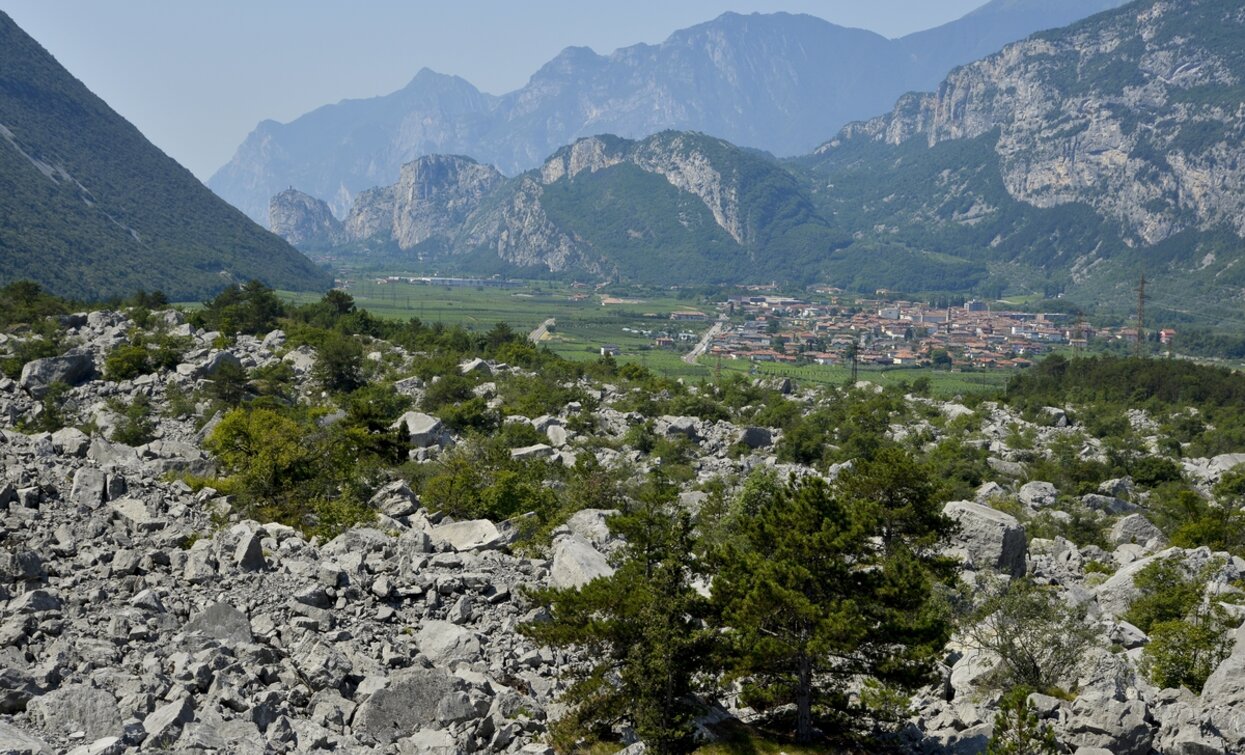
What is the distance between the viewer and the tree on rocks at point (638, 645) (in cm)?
1814

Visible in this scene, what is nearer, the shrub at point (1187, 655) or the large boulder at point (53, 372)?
the shrub at point (1187, 655)

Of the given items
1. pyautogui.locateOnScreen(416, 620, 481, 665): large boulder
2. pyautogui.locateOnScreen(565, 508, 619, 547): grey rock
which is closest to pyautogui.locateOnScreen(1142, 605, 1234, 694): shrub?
pyautogui.locateOnScreen(565, 508, 619, 547): grey rock

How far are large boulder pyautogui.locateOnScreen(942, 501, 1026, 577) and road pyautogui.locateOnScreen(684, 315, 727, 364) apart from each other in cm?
9683

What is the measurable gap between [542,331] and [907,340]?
61329 millimetres

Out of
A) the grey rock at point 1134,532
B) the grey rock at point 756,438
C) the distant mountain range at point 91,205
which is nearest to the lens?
the grey rock at point 1134,532

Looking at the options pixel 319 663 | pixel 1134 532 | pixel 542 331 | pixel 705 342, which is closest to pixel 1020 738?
pixel 319 663

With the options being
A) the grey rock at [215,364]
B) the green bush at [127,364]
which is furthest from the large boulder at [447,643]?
the green bush at [127,364]

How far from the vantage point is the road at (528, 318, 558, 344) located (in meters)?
147

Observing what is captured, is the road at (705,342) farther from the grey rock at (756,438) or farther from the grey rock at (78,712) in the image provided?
the grey rock at (78,712)

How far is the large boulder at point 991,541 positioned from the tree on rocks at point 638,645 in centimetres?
1622

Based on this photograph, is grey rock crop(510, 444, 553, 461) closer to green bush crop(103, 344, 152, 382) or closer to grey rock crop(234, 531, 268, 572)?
grey rock crop(234, 531, 268, 572)

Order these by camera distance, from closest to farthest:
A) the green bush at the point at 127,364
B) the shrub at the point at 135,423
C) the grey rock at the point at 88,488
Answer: the grey rock at the point at 88,488 → the shrub at the point at 135,423 → the green bush at the point at 127,364

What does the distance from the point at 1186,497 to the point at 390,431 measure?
3583cm

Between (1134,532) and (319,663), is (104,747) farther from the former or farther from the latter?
(1134,532)
